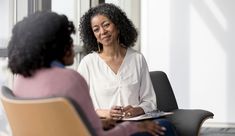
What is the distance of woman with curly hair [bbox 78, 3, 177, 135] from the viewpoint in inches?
106

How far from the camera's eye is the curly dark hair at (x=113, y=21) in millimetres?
2838

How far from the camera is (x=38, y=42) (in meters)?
1.57

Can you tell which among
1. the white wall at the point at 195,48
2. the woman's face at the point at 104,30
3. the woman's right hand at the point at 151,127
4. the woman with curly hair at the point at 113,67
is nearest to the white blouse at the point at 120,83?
the woman with curly hair at the point at 113,67

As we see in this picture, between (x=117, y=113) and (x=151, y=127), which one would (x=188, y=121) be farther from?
(x=151, y=127)

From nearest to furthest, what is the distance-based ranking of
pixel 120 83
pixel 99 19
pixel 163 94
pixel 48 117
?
pixel 48 117 → pixel 120 83 → pixel 99 19 → pixel 163 94

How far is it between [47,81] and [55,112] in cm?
13

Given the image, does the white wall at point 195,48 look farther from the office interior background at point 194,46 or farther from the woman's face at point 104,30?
the woman's face at point 104,30

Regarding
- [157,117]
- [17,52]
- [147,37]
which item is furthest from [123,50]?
[147,37]

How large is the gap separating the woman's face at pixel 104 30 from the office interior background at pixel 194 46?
2490 mm

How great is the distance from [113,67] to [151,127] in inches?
29.1

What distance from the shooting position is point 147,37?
17.9ft

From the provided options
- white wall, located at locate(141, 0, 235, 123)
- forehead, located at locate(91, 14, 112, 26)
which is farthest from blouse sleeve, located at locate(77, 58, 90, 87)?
white wall, located at locate(141, 0, 235, 123)

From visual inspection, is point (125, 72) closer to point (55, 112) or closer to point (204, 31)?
point (55, 112)

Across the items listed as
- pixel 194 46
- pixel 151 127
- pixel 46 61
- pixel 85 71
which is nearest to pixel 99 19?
pixel 85 71
